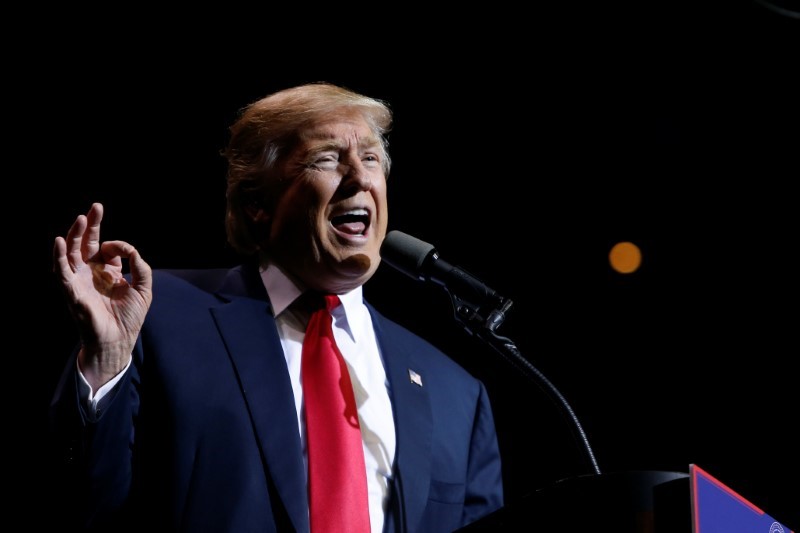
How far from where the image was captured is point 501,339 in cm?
176

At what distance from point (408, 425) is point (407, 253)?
46cm

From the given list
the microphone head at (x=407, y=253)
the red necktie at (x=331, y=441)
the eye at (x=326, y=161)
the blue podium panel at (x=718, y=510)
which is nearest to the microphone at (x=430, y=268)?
the microphone head at (x=407, y=253)

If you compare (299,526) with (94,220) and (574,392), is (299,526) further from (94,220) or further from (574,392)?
(574,392)

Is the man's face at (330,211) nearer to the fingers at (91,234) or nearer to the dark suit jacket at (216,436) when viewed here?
the dark suit jacket at (216,436)

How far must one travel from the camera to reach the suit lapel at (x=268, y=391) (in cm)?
183

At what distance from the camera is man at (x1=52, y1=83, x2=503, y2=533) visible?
1.72 meters

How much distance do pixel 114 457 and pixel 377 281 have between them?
5.43 feet

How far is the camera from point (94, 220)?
65.8 inches

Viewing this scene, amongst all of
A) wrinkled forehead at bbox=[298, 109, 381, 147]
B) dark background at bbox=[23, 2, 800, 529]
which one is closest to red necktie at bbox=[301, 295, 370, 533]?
wrinkled forehead at bbox=[298, 109, 381, 147]

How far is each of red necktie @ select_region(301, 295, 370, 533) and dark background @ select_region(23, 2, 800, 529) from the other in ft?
3.19

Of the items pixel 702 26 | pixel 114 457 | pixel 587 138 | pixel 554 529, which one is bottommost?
pixel 114 457

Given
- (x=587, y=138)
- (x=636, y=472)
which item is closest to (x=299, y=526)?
(x=636, y=472)

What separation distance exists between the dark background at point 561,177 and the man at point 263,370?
42 centimetres

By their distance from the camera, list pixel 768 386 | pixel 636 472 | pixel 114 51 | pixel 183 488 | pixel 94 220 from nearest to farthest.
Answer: pixel 636 472 < pixel 94 220 < pixel 183 488 < pixel 114 51 < pixel 768 386
